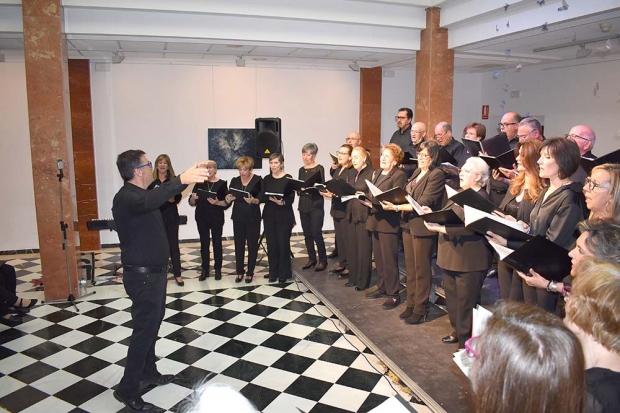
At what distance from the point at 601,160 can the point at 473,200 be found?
1047mm

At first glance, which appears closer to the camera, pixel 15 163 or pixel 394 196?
pixel 394 196

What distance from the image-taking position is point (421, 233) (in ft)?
14.6

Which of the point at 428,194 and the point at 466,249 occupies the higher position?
the point at 428,194

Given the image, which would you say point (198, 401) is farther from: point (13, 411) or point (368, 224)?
point (368, 224)

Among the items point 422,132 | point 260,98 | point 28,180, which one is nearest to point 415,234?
point 422,132

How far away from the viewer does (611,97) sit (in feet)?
26.3

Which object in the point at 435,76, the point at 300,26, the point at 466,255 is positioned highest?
the point at 300,26

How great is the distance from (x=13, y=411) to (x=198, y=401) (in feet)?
11.0

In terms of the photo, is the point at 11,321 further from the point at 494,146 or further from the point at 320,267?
the point at 494,146

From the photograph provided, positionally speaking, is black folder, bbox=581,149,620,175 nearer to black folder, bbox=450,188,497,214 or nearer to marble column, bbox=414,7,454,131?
black folder, bbox=450,188,497,214

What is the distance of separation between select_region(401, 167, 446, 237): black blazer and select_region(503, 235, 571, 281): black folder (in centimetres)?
146

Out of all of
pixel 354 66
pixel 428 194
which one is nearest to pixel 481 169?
pixel 428 194

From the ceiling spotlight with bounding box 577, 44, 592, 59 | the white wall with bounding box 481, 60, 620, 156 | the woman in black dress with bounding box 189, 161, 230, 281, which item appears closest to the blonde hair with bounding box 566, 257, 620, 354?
the woman in black dress with bounding box 189, 161, 230, 281

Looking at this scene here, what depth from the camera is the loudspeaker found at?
7336 mm
